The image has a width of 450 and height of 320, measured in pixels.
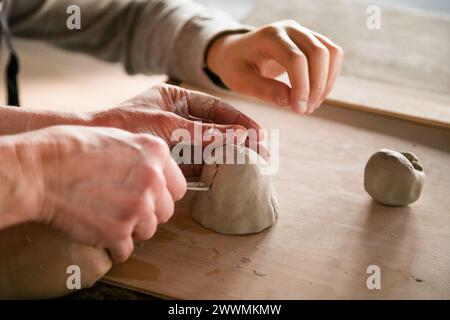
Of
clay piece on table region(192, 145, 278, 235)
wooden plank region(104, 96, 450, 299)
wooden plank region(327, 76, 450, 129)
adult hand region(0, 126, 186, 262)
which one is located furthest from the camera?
wooden plank region(327, 76, 450, 129)

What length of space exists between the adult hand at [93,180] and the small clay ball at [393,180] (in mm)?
443

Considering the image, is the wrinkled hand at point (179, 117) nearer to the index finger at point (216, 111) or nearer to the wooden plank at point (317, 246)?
the index finger at point (216, 111)

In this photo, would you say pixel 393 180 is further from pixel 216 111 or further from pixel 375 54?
pixel 375 54

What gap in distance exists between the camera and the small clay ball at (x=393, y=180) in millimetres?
1021

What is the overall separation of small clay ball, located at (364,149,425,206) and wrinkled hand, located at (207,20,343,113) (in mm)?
187

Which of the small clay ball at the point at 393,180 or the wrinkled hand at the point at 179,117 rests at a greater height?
the wrinkled hand at the point at 179,117

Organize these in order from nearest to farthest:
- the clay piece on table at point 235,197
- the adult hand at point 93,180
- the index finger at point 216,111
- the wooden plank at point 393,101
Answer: the adult hand at point 93,180 < the clay piece on table at point 235,197 < the index finger at point 216,111 < the wooden plank at point 393,101

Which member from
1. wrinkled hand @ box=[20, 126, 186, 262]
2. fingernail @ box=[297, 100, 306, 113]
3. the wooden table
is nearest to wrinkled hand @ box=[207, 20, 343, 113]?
fingernail @ box=[297, 100, 306, 113]

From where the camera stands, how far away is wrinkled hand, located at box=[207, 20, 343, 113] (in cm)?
109

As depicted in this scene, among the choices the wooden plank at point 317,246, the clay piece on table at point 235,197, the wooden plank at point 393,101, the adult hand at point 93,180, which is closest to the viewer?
the adult hand at point 93,180

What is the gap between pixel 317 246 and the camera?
0.93m

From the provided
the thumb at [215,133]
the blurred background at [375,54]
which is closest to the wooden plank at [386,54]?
the blurred background at [375,54]

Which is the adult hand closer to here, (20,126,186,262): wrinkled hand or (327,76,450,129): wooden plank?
(20,126,186,262): wrinkled hand

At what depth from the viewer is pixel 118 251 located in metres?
0.80
